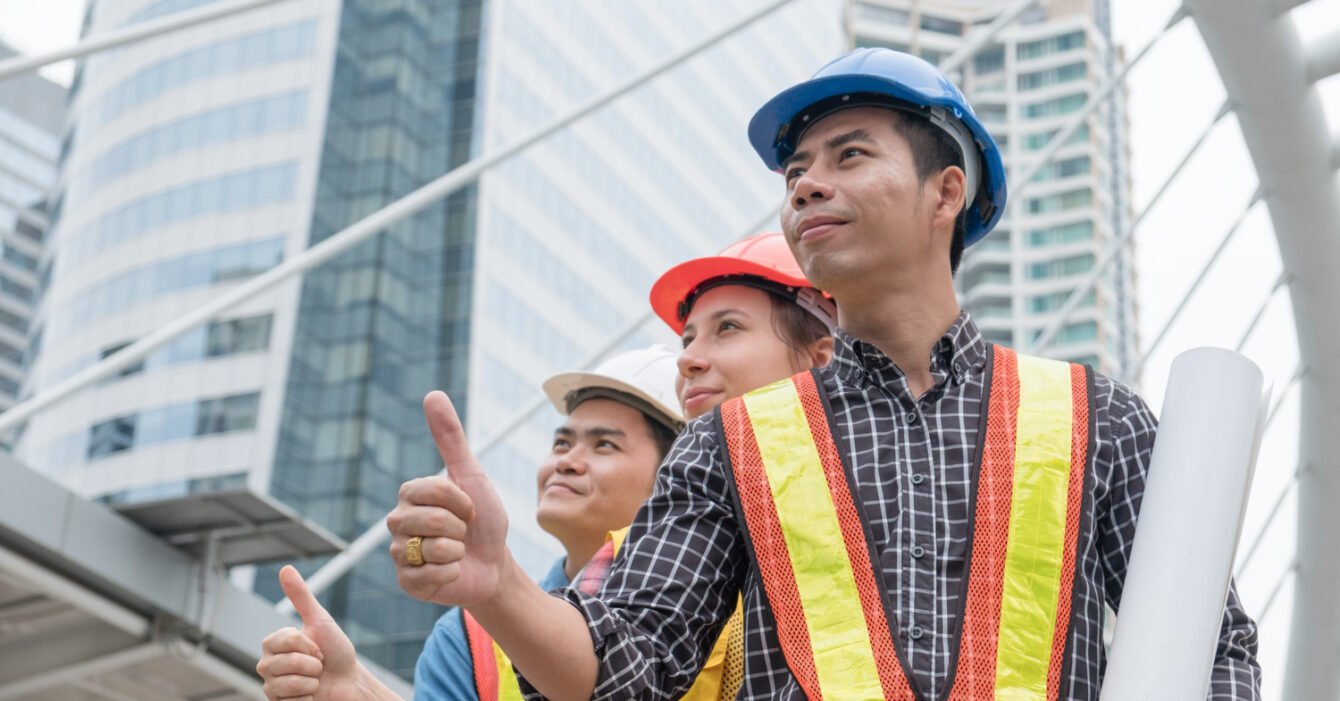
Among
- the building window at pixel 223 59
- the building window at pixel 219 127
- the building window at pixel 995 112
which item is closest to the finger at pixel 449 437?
the building window at pixel 219 127

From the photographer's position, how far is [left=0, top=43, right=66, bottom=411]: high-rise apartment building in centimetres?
7462

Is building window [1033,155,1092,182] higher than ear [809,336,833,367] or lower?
higher

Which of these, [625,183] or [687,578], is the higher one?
[625,183]

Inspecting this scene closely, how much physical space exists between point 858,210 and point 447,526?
94 cm

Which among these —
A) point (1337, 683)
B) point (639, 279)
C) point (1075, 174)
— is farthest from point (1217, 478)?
point (1075, 174)

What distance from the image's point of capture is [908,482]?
245 centimetres

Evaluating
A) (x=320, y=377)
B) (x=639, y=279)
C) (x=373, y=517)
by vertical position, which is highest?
(x=639, y=279)

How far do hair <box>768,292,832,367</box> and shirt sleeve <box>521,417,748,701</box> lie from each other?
1492 millimetres

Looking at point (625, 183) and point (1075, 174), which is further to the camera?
point (1075, 174)

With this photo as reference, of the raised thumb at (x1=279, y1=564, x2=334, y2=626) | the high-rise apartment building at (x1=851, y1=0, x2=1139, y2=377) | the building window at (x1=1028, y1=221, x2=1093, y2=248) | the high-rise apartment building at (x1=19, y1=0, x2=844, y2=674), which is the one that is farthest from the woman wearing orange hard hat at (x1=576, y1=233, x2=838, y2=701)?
the building window at (x1=1028, y1=221, x2=1093, y2=248)

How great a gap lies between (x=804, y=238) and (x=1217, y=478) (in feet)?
2.53

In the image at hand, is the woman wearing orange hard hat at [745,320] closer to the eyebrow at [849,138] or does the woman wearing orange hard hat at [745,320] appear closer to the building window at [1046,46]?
the eyebrow at [849,138]

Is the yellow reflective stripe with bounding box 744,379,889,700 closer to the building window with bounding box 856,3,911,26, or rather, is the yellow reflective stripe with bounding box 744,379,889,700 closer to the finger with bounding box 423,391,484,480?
the finger with bounding box 423,391,484,480

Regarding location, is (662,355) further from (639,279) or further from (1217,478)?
(639,279)
